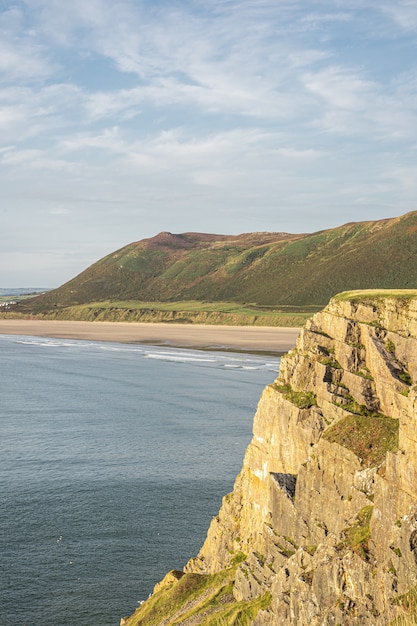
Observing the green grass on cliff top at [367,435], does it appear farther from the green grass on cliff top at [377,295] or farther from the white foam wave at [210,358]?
the white foam wave at [210,358]

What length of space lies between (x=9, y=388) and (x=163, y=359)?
51.9 m

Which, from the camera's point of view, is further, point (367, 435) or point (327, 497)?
point (367, 435)

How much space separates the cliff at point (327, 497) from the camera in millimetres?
21688

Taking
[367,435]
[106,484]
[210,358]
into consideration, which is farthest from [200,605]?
[210,358]

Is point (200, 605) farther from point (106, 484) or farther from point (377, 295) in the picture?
point (106, 484)

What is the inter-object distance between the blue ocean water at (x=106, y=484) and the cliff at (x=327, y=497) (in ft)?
27.4

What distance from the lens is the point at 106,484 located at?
68438 millimetres

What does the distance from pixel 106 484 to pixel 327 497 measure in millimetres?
43085

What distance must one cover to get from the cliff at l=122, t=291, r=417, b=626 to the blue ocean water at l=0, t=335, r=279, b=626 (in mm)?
8344

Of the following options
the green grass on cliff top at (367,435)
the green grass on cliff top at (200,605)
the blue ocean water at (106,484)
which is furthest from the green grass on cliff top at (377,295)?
the blue ocean water at (106,484)

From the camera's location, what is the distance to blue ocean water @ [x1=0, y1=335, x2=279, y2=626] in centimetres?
4847

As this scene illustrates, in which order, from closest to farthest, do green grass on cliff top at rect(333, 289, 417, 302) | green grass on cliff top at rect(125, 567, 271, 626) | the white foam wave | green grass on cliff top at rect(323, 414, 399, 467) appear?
green grass on cliff top at rect(323, 414, 399, 467) → green grass on cliff top at rect(125, 567, 271, 626) → green grass on cliff top at rect(333, 289, 417, 302) → the white foam wave

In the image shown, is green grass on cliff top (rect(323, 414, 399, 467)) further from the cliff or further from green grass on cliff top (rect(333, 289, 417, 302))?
green grass on cliff top (rect(333, 289, 417, 302))

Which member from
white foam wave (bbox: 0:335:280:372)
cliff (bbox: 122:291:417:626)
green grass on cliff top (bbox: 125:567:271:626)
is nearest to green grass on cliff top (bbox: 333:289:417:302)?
cliff (bbox: 122:291:417:626)
